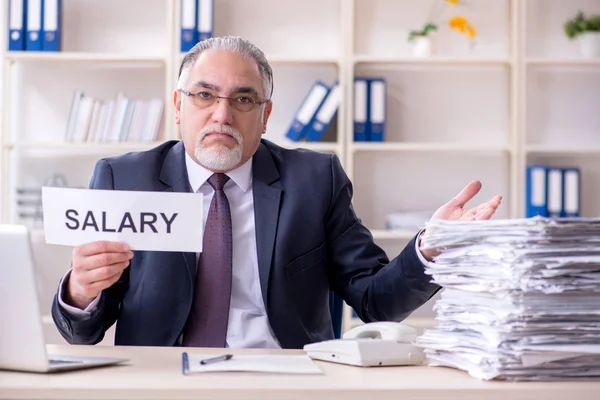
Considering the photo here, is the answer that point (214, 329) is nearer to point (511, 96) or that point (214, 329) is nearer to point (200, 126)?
point (200, 126)

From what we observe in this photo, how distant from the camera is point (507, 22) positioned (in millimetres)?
3846

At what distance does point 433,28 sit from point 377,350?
274cm

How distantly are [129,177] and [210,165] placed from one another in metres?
0.19

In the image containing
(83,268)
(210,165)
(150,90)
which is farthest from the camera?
(150,90)

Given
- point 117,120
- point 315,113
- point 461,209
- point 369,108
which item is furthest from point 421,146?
point 461,209

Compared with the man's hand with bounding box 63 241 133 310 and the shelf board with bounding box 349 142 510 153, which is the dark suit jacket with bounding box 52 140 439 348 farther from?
the shelf board with bounding box 349 142 510 153

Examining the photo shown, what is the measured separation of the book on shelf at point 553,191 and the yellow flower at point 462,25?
694 mm

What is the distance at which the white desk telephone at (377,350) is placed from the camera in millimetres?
1183

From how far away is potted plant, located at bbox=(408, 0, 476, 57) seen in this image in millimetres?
3688

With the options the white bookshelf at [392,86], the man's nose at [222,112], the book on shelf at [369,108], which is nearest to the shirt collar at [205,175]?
the man's nose at [222,112]

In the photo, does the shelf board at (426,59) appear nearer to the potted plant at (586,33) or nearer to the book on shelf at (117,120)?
the potted plant at (586,33)

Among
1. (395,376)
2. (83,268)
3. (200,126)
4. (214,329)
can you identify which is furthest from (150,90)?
(395,376)

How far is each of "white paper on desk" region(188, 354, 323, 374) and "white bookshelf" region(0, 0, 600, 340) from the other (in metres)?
2.61

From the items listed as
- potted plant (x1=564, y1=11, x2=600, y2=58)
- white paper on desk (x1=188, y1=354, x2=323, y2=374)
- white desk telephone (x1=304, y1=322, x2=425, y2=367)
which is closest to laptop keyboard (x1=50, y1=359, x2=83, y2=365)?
white paper on desk (x1=188, y1=354, x2=323, y2=374)
